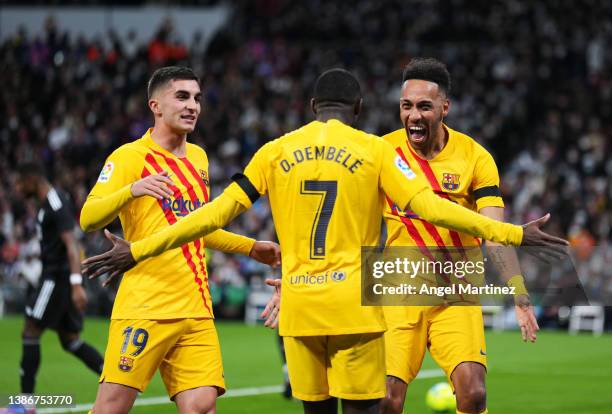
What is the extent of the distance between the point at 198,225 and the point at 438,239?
A: 214 centimetres

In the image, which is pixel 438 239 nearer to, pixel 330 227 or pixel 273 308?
pixel 273 308

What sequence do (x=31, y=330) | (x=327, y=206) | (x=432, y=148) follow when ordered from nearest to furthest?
(x=327, y=206) < (x=432, y=148) < (x=31, y=330)

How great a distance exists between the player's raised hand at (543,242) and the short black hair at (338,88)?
1192mm

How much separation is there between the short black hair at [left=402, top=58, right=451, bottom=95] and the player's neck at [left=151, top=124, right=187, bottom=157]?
5.37ft

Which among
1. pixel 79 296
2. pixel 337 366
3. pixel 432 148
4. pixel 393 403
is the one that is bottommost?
pixel 393 403

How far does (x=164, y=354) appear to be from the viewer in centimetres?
701

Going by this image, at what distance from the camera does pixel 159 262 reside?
7055 mm

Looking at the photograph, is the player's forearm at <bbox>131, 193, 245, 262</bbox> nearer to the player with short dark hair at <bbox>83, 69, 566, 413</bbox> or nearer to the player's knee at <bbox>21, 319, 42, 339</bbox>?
the player with short dark hair at <bbox>83, 69, 566, 413</bbox>

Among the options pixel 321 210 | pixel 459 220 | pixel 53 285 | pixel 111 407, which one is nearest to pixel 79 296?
pixel 53 285

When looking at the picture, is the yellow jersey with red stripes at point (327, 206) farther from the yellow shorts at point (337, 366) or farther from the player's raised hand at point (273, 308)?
the player's raised hand at point (273, 308)

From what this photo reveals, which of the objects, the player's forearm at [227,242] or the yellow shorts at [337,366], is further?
the player's forearm at [227,242]

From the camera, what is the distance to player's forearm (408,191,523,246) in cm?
601

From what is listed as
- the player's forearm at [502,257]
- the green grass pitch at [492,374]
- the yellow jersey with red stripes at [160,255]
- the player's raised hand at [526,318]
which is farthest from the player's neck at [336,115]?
the green grass pitch at [492,374]

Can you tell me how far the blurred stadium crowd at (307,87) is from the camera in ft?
81.5
